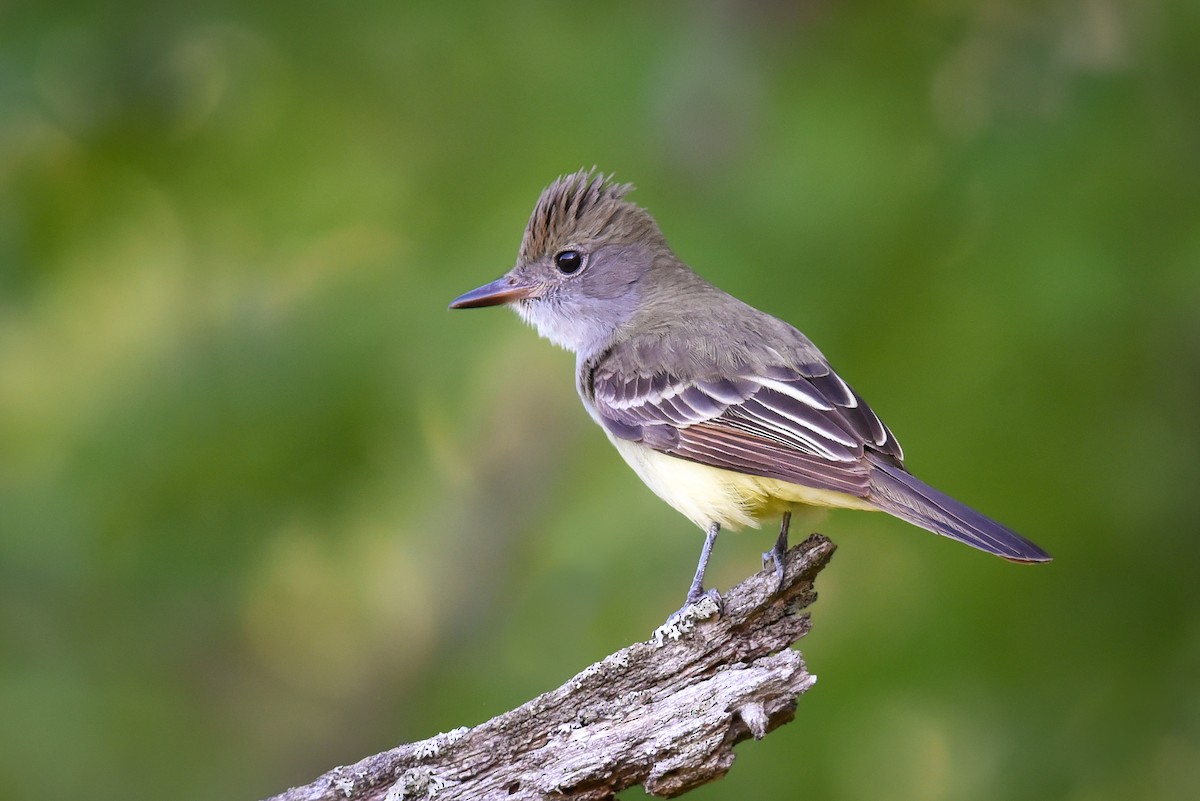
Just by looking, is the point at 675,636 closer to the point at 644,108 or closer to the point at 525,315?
the point at 525,315

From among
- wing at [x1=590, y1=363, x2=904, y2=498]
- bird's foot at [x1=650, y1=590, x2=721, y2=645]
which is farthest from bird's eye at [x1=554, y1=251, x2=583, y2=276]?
bird's foot at [x1=650, y1=590, x2=721, y2=645]

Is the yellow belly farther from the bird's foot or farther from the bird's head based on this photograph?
the bird's head

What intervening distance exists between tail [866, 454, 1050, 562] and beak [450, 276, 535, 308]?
1928 mm

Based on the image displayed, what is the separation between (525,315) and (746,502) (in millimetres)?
1720

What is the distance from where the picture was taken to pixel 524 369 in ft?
20.8

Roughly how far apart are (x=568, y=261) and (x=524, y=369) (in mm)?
585

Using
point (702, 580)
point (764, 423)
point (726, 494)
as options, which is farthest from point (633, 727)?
point (764, 423)

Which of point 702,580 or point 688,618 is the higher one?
point 702,580

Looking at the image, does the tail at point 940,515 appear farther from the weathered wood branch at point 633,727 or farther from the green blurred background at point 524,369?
the green blurred background at point 524,369

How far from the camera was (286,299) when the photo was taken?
238 inches

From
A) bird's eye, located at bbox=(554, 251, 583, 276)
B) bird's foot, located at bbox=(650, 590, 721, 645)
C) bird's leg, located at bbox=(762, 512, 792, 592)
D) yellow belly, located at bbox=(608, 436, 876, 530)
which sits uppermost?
bird's eye, located at bbox=(554, 251, 583, 276)

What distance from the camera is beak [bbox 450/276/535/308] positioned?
5.65m

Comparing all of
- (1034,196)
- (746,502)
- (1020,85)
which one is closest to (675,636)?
(746,502)

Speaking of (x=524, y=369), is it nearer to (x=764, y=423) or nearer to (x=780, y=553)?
(x=764, y=423)
